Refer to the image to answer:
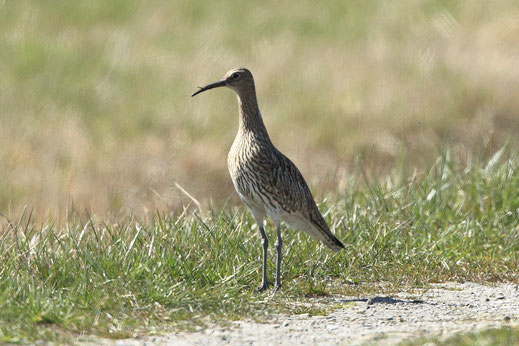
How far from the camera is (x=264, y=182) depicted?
7.83 metres

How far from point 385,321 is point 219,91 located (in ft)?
37.1

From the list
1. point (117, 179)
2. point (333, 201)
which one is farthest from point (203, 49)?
point (333, 201)

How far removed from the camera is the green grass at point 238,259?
6638mm

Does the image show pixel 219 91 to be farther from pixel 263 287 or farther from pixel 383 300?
pixel 383 300

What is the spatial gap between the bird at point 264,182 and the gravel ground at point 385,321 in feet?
2.46

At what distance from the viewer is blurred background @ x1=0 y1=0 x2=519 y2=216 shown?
1396cm

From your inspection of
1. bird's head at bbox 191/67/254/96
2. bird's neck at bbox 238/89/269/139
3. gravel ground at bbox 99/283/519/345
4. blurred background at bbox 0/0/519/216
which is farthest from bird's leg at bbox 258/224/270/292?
blurred background at bbox 0/0/519/216

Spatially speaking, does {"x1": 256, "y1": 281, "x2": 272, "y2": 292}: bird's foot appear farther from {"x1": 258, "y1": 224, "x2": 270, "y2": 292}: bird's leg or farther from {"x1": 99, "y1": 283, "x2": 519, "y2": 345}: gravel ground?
{"x1": 99, "y1": 283, "x2": 519, "y2": 345}: gravel ground

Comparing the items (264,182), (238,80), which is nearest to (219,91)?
(238,80)

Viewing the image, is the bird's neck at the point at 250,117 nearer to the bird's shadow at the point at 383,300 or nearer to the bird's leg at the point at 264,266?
the bird's leg at the point at 264,266

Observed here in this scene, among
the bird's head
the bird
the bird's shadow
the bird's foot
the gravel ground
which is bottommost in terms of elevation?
the gravel ground

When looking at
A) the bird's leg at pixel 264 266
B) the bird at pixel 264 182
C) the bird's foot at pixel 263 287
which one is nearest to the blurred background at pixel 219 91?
the bird at pixel 264 182

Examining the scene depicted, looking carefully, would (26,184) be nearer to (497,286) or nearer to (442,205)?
(442,205)

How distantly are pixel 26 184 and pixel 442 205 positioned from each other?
6.30 meters
